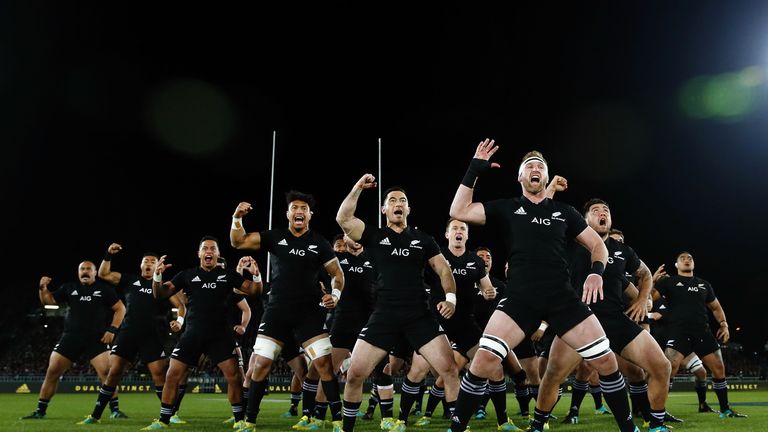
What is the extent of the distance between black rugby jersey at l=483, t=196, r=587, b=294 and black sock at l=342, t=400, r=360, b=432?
2634 millimetres

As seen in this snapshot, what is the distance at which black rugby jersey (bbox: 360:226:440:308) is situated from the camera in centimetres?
850

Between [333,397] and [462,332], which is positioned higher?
[462,332]

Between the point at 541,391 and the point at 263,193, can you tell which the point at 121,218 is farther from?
the point at 541,391

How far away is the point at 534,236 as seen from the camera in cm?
712

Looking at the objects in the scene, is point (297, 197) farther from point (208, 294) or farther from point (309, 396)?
point (309, 396)

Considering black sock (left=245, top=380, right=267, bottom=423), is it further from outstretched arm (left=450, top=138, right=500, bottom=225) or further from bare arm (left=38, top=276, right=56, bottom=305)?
bare arm (left=38, top=276, right=56, bottom=305)

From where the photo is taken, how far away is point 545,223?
23.6ft

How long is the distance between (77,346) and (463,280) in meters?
8.16

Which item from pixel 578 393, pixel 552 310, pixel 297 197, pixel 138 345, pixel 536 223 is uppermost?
pixel 297 197

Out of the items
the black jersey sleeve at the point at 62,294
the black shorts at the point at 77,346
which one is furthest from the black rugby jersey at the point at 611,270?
the black jersey sleeve at the point at 62,294

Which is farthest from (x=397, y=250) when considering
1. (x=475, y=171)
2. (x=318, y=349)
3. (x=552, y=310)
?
(x=552, y=310)

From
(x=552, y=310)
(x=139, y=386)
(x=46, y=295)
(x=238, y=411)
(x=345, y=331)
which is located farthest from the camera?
(x=139, y=386)

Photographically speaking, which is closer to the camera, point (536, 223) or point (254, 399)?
point (536, 223)

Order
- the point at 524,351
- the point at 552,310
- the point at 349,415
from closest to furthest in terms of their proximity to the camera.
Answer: the point at 552,310, the point at 349,415, the point at 524,351
